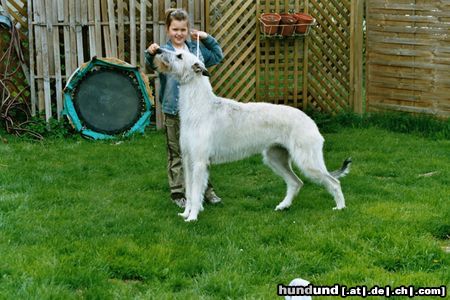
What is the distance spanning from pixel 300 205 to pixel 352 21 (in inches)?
190

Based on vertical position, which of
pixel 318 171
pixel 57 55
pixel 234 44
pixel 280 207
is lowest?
pixel 280 207

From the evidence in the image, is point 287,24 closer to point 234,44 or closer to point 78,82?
point 234,44

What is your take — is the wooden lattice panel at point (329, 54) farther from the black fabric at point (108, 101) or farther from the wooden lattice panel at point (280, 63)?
the black fabric at point (108, 101)

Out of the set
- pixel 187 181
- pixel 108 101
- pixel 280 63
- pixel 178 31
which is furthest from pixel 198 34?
pixel 280 63

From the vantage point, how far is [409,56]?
10.1 metres

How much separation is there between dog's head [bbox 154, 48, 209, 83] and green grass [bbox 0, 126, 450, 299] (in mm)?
1317

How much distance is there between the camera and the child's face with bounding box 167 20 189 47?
638cm

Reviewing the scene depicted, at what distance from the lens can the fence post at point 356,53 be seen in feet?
34.3

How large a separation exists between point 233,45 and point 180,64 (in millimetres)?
4022

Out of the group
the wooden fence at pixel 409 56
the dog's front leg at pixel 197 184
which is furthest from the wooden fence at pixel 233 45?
the dog's front leg at pixel 197 184

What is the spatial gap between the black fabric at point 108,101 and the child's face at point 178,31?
317cm

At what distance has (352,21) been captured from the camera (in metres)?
10.5

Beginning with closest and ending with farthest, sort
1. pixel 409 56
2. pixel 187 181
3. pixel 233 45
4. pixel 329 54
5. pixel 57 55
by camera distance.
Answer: pixel 187 181 < pixel 57 55 < pixel 233 45 < pixel 409 56 < pixel 329 54

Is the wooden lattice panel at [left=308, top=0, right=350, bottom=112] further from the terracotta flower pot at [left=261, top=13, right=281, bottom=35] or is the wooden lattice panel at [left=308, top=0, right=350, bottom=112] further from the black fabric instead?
the black fabric
